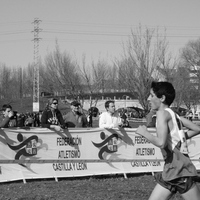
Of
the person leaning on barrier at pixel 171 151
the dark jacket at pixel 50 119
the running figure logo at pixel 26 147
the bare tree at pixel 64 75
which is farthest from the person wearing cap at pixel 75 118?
the bare tree at pixel 64 75

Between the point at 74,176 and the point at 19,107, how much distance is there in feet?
207

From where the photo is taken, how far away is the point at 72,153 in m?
9.06

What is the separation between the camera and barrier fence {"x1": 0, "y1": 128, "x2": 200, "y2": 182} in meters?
8.49

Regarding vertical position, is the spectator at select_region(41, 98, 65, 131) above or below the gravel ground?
above

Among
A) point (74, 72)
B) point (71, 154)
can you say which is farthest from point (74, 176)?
point (74, 72)

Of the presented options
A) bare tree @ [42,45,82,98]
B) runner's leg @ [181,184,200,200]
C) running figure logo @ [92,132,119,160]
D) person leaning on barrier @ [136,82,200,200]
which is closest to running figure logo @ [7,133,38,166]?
running figure logo @ [92,132,119,160]

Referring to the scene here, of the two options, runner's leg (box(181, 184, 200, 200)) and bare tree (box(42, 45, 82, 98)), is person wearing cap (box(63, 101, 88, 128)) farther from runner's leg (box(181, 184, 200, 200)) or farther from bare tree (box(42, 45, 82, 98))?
bare tree (box(42, 45, 82, 98))

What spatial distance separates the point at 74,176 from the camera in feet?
29.4

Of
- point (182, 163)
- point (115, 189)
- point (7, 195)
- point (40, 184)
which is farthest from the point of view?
point (40, 184)

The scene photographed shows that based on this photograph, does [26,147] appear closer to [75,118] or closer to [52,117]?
[52,117]

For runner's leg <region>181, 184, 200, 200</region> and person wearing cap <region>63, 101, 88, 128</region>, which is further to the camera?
person wearing cap <region>63, 101, 88, 128</region>

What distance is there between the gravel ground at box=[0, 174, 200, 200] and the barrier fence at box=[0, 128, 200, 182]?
0.68ft

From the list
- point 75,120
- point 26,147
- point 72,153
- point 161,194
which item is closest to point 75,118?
point 75,120

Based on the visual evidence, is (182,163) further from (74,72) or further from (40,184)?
(74,72)
